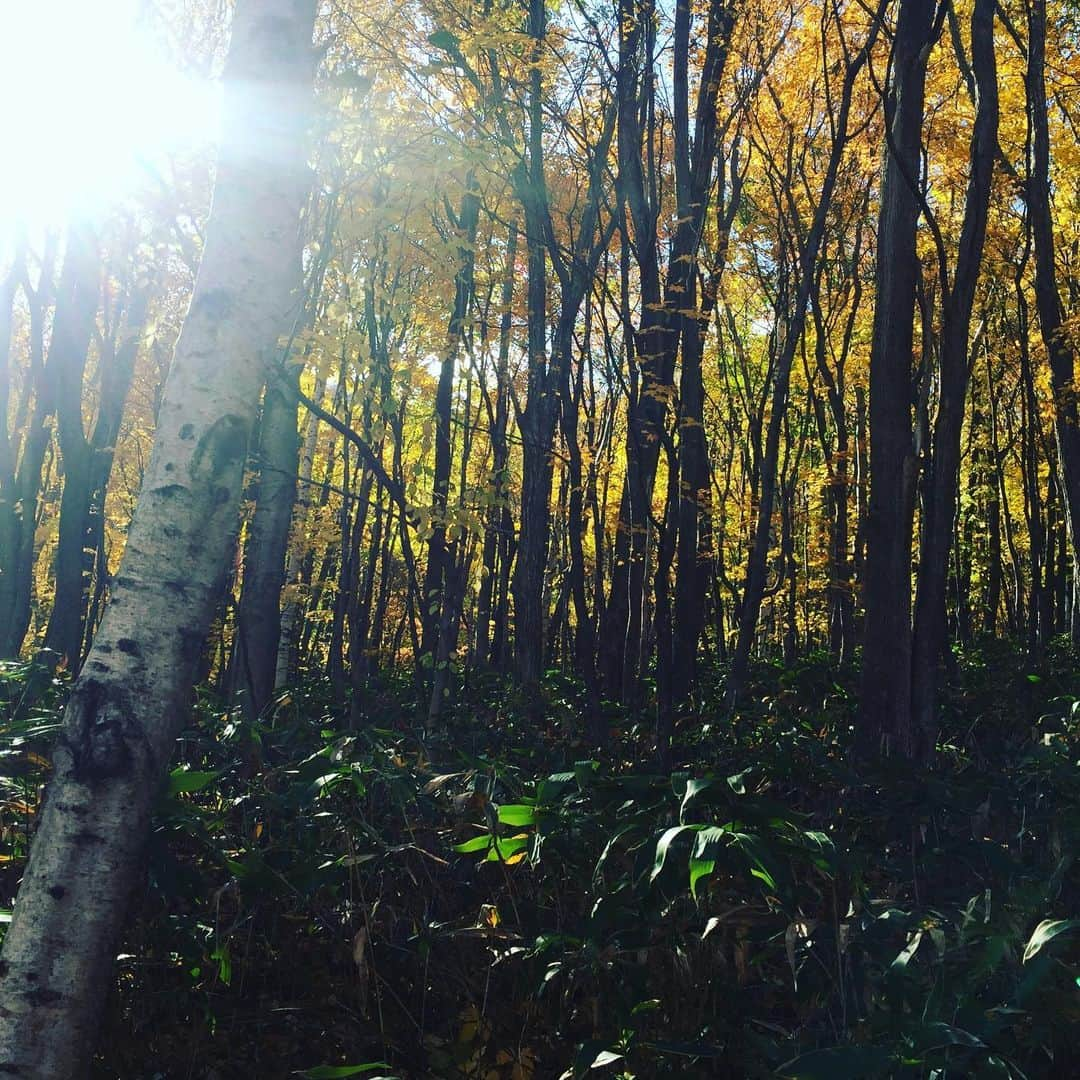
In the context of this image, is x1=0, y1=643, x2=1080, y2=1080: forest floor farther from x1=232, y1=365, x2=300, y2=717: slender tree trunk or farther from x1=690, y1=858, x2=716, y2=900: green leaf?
x1=232, y1=365, x2=300, y2=717: slender tree trunk

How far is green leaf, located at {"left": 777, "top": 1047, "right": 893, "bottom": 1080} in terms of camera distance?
1673mm

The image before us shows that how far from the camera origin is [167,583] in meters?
2.53

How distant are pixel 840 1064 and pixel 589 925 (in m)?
0.91

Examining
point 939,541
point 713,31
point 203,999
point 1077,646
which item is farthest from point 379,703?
point 1077,646

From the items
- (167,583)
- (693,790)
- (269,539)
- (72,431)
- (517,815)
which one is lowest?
(517,815)

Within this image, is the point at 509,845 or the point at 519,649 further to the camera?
the point at 519,649

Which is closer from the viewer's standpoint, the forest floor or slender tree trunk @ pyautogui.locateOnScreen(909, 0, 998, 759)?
the forest floor

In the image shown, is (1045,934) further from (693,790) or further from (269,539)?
(269,539)

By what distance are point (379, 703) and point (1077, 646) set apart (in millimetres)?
9502

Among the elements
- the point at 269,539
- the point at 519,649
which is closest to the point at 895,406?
the point at 519,649

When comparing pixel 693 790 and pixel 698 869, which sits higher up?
pixel 693 790

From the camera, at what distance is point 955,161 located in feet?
38.2

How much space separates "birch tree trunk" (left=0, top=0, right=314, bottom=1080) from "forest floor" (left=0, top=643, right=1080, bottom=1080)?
28 cm

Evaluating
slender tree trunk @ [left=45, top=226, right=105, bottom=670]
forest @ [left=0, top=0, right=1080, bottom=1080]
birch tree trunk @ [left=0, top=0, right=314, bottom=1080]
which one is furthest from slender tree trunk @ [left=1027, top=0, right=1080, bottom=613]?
slender tree trunk @ [left=45, top=226, right=105, bottom=670]
